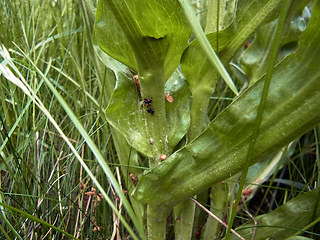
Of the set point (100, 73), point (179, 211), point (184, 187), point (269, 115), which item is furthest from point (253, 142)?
point (100, 73)

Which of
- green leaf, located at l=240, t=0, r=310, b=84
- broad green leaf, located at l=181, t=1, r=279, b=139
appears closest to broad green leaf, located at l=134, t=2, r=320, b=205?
broad green leaf, located at l=181, t=1, r=279, b=139

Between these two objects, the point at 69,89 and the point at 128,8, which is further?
the point at 69,89

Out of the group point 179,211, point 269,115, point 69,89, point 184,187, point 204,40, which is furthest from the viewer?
point 69,89

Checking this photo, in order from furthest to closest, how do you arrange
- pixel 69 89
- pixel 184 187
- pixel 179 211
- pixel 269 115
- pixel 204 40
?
pixel 69 89
pixel 179 211
pixel 184 187
pixel 269 115
pixel 204 40

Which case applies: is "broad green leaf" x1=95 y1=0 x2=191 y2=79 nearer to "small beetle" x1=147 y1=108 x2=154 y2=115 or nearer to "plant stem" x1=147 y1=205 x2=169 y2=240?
"small beetle" x1=147 y1=108 x2=154 y2=115

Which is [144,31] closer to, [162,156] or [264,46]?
[162,156]

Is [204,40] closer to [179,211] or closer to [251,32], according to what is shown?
[251,32]

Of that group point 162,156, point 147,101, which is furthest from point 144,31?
point 162,156
